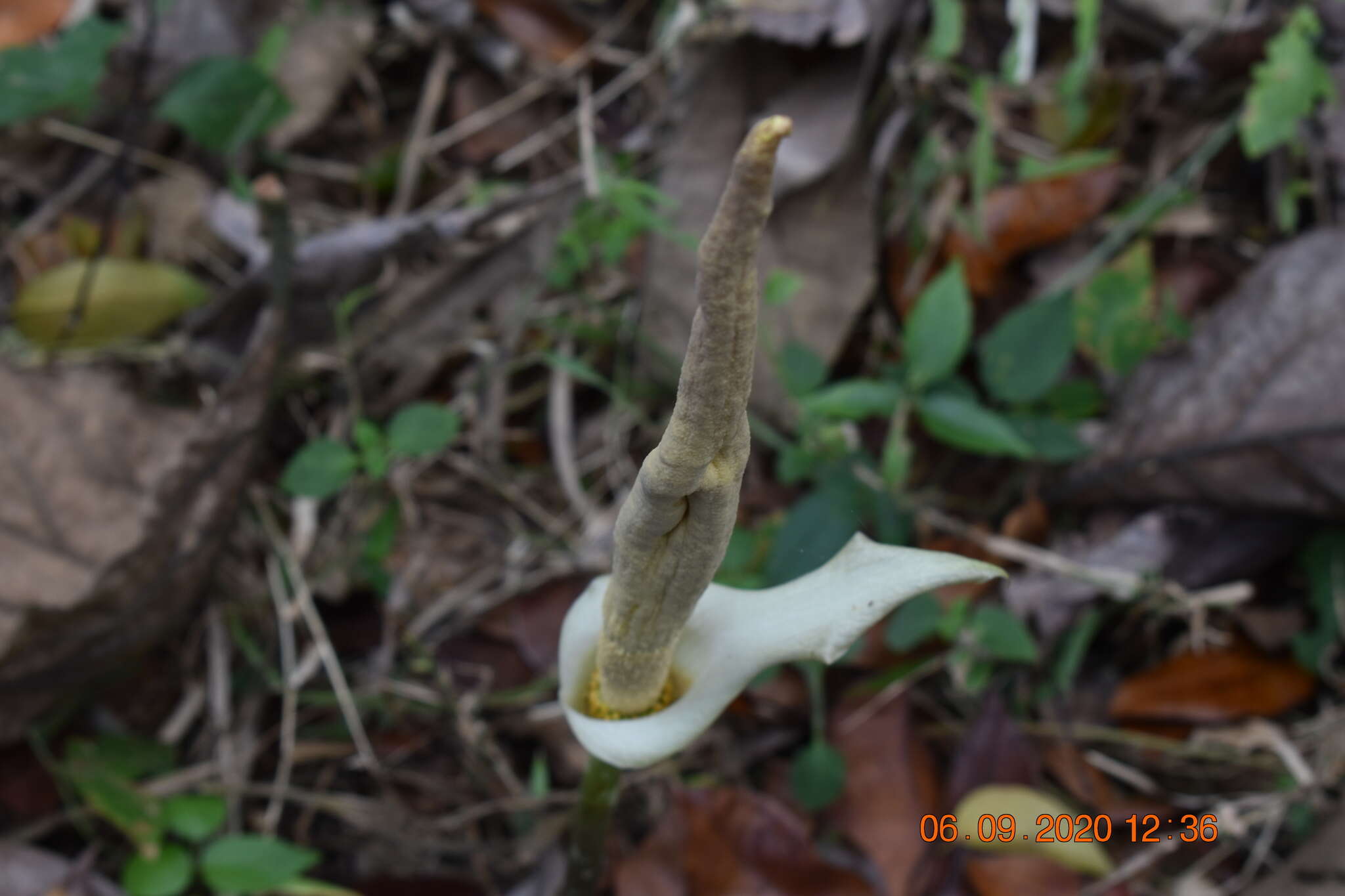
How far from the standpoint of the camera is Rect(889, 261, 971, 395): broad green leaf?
3.92 ft

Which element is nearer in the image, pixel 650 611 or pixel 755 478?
pixel 650 611

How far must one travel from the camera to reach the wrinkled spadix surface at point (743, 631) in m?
0.59

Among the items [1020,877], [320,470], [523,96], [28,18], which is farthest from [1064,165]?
[28,18]

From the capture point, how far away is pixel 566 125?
5.09ft

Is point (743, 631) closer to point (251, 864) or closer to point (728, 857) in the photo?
point (728, 857)

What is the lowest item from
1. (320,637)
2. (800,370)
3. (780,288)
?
(320,637)

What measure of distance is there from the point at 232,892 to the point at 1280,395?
1.33 m

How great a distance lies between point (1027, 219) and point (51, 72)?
129cm

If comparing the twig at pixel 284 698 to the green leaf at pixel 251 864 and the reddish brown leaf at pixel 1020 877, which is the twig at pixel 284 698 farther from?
the reddish brown leaf at pixel 1020 877

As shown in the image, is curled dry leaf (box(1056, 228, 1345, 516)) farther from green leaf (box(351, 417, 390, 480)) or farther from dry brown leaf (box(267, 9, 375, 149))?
dry brown leaf (box(267, 9, 375, 149))

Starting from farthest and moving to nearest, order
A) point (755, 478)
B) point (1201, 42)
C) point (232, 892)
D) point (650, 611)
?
point (1201, 42) → point (755, 478) → point (232, 892) → point (650, 611)

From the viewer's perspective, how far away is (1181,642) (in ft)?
4.26

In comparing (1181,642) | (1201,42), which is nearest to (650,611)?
(1181,642)

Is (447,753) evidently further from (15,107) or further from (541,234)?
(15,107)
